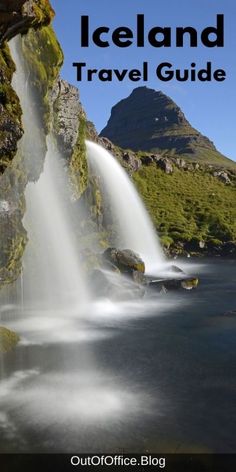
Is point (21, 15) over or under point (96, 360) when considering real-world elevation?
over

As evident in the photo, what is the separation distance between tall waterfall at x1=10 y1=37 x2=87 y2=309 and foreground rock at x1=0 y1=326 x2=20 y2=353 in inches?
406

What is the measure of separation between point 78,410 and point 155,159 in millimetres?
120382

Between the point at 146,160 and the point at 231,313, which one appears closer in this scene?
the point at 231,313

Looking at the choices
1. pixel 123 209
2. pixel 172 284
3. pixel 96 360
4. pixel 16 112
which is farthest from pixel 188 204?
pixel 16 112

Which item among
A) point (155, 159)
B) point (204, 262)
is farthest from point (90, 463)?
point (155, 159)

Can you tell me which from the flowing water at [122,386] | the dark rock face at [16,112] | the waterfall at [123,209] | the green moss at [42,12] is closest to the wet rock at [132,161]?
the waterfall at [123,209]

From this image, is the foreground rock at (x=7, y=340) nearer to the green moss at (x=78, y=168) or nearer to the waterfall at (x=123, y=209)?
the green moss at (x=78, y=168)

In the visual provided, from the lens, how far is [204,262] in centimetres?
6725

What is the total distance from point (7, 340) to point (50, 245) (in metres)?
17.2

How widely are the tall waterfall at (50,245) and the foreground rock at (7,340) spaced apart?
10.3m

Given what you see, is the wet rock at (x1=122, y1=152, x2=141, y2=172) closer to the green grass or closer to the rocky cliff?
the green grass

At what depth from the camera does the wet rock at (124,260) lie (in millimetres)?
40688

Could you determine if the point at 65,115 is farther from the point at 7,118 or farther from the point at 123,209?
the point at 123,209

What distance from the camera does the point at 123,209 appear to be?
68125 millimetres
